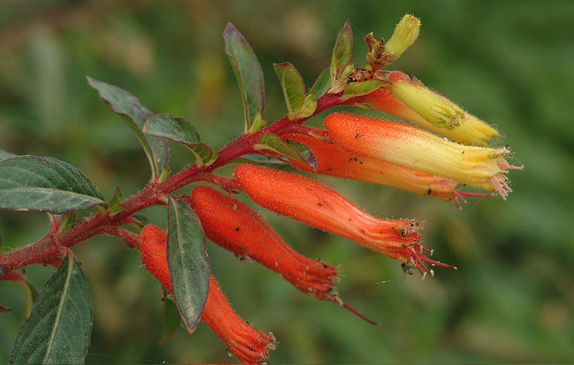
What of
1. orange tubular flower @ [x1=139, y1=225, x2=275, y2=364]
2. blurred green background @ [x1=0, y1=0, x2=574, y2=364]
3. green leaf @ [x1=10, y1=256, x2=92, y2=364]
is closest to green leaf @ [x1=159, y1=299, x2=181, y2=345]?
orange tubular flower @ [x1=139, y1=225, x2=275, y2=364]

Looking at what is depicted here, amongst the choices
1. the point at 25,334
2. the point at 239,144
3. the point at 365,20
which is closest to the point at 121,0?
the point at 365,20

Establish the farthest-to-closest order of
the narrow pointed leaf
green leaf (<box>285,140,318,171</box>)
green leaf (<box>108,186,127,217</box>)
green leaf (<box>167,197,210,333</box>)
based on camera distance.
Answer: the narrow pointed leaf → green leaf (<box>108,186,127,217</box>) → green leaf (<box>285,140,318,171</box>) → green leaf (<box>167,197,210,333</box>)

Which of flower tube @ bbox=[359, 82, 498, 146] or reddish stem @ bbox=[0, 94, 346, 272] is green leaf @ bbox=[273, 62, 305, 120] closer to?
reddish stem @ bbox=[0, 94, 346, 272]

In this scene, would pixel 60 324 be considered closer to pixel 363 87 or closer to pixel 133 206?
pixel 133 206

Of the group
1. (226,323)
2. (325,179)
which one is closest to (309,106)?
(226,323)

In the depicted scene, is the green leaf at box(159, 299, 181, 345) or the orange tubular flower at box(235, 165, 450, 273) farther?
the green leaf at box(159, 299, 181, 345)

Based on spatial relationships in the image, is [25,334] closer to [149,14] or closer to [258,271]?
[258,271]

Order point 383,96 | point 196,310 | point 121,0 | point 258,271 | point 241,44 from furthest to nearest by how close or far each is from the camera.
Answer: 1. point 121,0
2. point 258,271
3. point 241,44
4. point 383,96
5. point 196,310
